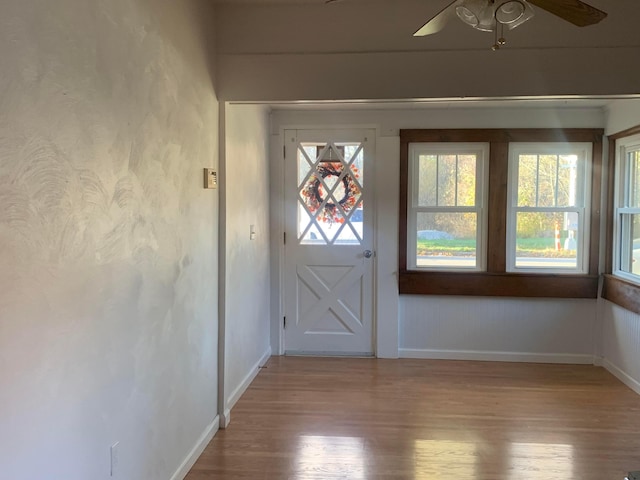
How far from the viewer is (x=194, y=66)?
107 inches

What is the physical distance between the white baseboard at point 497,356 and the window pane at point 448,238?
79cm

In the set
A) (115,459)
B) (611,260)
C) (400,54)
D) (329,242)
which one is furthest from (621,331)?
(115,459)

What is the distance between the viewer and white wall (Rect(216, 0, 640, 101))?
2.82m

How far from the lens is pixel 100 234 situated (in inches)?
71.5

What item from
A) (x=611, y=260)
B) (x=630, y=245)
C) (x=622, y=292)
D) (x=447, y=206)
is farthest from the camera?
(x=447, y=206)

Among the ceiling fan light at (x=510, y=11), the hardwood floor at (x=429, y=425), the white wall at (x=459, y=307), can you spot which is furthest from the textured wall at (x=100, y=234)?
the white wall at (x=459, y=307)

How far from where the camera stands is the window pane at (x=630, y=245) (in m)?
4.09

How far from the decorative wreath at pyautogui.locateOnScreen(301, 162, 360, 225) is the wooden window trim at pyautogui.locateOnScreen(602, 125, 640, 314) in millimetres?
2153

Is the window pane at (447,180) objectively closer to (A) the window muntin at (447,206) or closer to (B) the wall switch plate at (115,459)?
(A) the window muntin at (447,206)

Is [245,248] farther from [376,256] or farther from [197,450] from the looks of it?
[197,450]

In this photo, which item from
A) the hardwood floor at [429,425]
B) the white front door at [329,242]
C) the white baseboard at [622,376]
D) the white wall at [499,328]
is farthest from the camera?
the white front door at [329,242]

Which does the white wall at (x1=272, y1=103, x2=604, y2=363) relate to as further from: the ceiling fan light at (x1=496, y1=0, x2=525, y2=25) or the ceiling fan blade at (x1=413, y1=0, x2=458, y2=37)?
the ceiling fan light at (x1=496, y1=0, x2=525, y2=25)

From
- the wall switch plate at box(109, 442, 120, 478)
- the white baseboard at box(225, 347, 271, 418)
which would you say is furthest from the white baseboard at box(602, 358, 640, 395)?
the wall switch plate at box(109, 442, 120, 478)

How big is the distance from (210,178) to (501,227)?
8.95 ft
